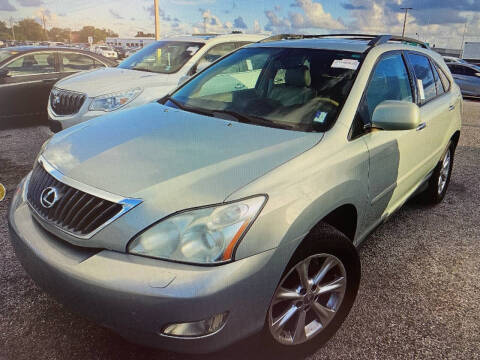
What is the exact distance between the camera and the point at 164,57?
6387 millimetres

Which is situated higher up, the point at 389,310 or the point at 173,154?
the point at 173,154

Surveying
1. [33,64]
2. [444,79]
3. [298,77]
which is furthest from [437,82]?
[33,64]

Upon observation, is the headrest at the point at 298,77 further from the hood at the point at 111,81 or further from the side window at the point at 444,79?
the hood at the point at 111,81

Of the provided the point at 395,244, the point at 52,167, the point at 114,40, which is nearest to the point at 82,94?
the point at 52,167

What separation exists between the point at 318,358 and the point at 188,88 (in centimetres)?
218

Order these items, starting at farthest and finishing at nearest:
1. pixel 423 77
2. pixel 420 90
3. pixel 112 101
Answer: pixel 112 101
pixel 423 77
pixel 420 90

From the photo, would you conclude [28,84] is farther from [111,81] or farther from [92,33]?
[92,33]

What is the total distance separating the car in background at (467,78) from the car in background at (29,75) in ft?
42.3

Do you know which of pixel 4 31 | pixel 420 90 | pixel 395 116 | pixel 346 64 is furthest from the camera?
pixel 4 31

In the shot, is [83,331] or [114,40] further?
[114,40]

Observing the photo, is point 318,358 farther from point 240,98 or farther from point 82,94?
point 82,94

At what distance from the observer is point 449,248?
3.38 metres

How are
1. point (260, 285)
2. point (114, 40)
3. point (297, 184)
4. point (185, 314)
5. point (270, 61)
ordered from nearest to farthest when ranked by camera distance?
point (185, 314)
point (260, 285)
point (297, 184)
point (270, 61)
point (114, 40)

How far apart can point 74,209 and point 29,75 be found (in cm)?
639
